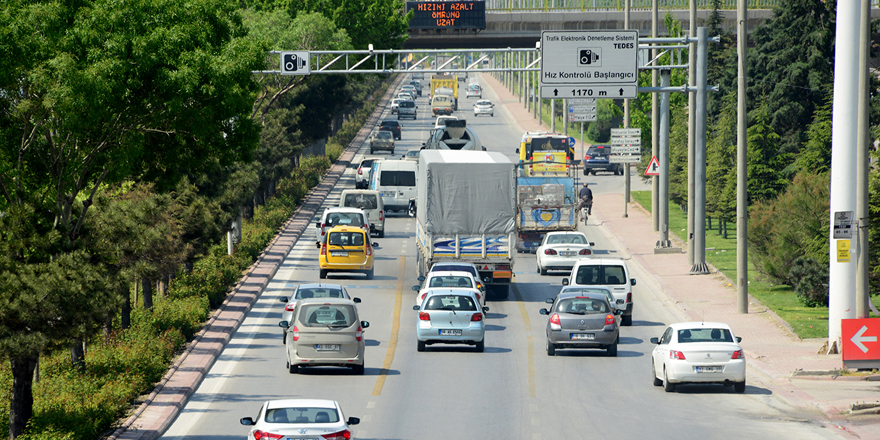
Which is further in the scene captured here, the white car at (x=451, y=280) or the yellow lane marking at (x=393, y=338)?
the white car at (x=451, y=280)

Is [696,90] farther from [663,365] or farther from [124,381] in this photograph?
[124,381]

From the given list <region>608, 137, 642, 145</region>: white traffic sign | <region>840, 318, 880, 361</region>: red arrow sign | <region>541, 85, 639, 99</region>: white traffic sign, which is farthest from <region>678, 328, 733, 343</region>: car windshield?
<region>608, 137, 642, 145</region>: white traffic sign

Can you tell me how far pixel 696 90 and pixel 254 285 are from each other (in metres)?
16.1

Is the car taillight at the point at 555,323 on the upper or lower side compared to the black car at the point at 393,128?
lower

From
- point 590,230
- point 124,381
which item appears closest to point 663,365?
point 124,381

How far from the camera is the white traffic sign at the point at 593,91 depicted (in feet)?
113

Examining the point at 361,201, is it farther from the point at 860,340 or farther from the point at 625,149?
the point at 860,340

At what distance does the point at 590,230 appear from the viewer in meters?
53.2

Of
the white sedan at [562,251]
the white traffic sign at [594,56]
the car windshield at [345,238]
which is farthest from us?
the white sedan at [562,251]

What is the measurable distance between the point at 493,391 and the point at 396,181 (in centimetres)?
3241

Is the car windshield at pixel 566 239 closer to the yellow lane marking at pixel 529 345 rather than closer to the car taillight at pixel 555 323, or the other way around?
the yellow lane marking at pixel 529 345

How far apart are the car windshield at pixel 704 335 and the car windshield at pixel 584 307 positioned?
4073mm

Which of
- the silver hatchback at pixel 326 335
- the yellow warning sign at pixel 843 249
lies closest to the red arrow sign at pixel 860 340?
the yellow warning sign at pixel 843 249

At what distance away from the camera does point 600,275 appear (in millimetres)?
31531
